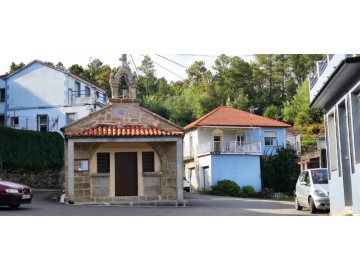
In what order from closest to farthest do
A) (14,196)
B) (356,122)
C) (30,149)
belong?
(14,196) < (356,122) < (30,149)

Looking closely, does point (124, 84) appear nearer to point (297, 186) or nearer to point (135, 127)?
point (135, 127)

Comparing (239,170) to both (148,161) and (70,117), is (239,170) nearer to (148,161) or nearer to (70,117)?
(148,161)

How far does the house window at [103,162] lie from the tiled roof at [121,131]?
0.28 m

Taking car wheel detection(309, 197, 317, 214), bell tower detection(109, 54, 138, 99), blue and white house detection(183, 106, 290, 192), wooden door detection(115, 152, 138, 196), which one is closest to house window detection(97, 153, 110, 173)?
wooden door detection(115, 152, 138, 196)

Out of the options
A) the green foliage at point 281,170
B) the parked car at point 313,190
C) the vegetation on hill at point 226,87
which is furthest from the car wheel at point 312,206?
the vegetation on hill at point 226,87

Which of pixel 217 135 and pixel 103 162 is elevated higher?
pixel 217 135

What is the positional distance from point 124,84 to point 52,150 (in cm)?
132

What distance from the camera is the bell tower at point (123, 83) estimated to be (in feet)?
28.9

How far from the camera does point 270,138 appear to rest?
860 cm

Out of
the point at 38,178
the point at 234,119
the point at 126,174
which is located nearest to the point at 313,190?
the point at 234,119

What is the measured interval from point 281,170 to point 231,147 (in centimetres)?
75

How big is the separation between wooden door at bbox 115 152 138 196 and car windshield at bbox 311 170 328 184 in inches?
98.1

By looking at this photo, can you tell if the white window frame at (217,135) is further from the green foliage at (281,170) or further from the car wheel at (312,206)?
the car wheel at (312,206)

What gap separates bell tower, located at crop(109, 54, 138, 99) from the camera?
882cm
